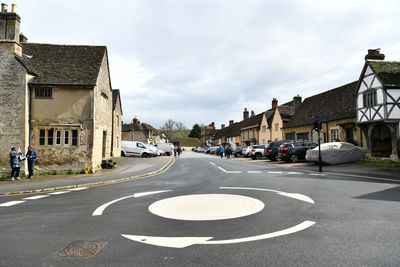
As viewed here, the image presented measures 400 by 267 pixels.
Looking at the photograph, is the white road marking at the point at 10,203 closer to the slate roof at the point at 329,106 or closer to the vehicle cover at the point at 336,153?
the vehicle cover at the point at 336,153

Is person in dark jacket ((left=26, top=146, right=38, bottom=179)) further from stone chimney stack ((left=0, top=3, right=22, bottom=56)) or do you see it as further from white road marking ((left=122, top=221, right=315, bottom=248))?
white road marking ((left=122, top=221, right=315, bottom=248))

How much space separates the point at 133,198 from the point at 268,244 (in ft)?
16.7

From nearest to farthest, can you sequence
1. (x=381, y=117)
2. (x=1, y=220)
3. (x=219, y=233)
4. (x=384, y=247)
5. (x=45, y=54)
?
(x=384, y=247), (x=219, y=233), (x=1, y=220), (x=45, y=54), (x=381, y=117)

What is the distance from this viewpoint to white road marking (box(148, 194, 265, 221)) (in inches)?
226

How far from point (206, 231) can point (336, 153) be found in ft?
58.4

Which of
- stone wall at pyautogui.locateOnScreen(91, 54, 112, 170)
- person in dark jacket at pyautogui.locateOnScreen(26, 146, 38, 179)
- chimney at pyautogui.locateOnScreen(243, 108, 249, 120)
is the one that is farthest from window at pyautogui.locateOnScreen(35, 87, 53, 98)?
chimney at pyautogui.locateOnScreen(243, 108, 249, 120)

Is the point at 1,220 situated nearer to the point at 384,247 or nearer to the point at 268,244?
the point at 268,244

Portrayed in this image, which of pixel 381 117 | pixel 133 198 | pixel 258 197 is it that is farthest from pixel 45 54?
pixel 381 117

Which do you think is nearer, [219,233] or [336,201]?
[219,233]

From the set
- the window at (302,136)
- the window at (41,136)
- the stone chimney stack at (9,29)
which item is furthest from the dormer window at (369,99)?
the stone chimney stack at (9,29)

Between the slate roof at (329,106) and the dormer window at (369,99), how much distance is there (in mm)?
2349

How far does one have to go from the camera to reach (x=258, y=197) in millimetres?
7723

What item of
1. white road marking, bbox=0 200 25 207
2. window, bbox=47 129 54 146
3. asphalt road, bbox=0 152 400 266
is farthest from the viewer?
window, bbox=47 129 54 146

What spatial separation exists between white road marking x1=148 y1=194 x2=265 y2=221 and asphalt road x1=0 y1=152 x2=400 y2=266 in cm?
2
